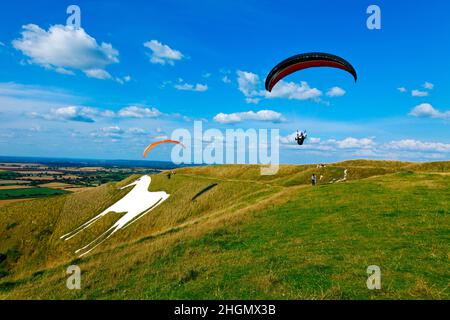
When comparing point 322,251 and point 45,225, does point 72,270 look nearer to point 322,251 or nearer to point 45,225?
point 322,251

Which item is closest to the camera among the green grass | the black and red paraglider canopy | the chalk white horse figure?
the black and red paraglider canopy

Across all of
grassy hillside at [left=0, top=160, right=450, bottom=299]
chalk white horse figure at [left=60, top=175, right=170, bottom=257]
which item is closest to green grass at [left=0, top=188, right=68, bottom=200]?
chalk white horse figure at [left=60, top=175, right=170, bottom=257]

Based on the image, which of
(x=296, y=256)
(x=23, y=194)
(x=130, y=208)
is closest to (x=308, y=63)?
(x=296, y=256)

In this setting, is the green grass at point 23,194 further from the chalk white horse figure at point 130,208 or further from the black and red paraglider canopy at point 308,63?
the black and red paraglider canopy at point 308,63

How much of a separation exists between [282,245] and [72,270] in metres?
13.1

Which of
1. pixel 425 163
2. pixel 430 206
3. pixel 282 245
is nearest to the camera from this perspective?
pixel 282 245

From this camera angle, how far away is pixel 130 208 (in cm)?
4700

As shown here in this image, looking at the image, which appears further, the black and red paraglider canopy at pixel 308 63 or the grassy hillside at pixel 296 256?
the black and red paraglider canopy at pixel 308 63

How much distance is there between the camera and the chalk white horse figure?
1497 inches

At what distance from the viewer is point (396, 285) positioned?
901 cm

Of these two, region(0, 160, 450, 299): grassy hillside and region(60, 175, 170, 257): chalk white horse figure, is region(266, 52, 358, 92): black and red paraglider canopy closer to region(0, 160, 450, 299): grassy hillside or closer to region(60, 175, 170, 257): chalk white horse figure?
region(0, 160, 450, 299): grassy hillside

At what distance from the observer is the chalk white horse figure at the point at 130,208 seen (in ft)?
125

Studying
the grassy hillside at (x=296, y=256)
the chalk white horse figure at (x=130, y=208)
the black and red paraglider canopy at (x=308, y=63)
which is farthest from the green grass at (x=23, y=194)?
the black and red paraglider canopy at (x=308, y=63)
